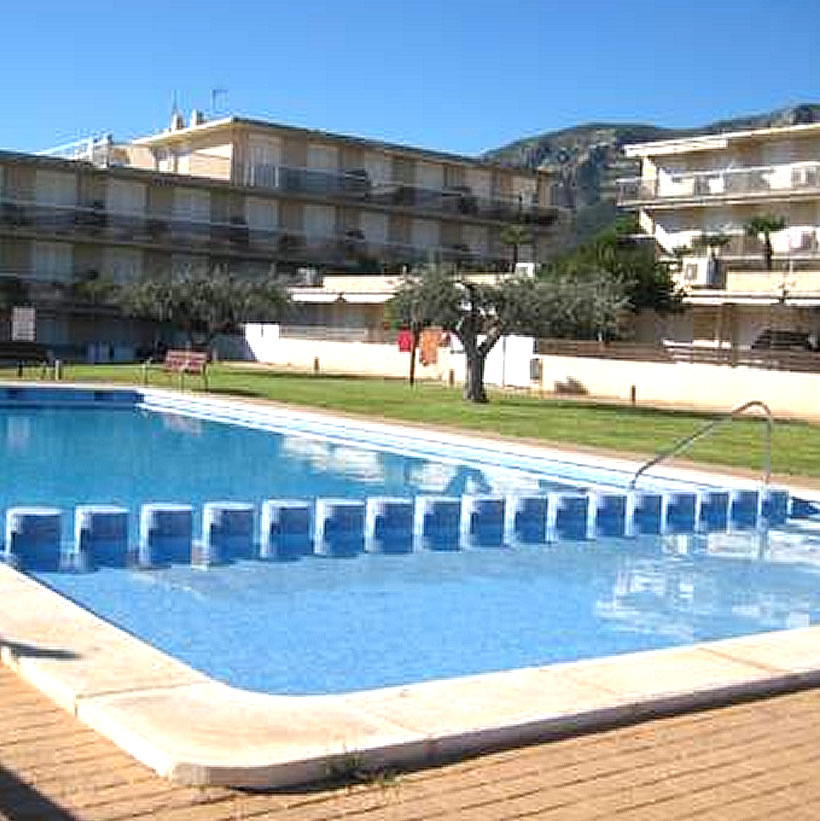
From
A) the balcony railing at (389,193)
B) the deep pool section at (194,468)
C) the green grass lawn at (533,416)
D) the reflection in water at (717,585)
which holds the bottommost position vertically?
the reflection in water at (717,585)

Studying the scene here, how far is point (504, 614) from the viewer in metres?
10.1

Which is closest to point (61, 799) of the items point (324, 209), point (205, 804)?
point (205, 804)

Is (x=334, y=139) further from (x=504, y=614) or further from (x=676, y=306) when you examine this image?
(x=504, y=614)

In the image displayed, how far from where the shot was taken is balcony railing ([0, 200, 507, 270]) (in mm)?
54594

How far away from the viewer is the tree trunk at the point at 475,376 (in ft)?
99.4

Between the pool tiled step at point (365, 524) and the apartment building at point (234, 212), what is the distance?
129 ft

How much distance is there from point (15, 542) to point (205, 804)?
6.89m

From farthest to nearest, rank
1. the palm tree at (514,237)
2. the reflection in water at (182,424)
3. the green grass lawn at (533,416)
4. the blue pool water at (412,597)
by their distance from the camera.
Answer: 1. the palm tree at (514,237)
2. the reflection in water at (182,424)
3. the green grass lawn at (533,416)
4. the blue pool water at (412,597)

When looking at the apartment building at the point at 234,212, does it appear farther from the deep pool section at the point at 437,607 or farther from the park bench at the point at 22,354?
the deep pool section at the point at 437,607

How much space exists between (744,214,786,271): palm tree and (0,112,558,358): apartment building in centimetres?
1742

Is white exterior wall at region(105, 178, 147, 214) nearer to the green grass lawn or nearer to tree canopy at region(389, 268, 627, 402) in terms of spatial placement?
the green grass lawn

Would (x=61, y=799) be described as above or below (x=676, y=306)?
below

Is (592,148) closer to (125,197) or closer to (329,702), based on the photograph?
(125,197)

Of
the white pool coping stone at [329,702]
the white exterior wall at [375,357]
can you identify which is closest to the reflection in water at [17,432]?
the white pool coping stone at [329,702]
